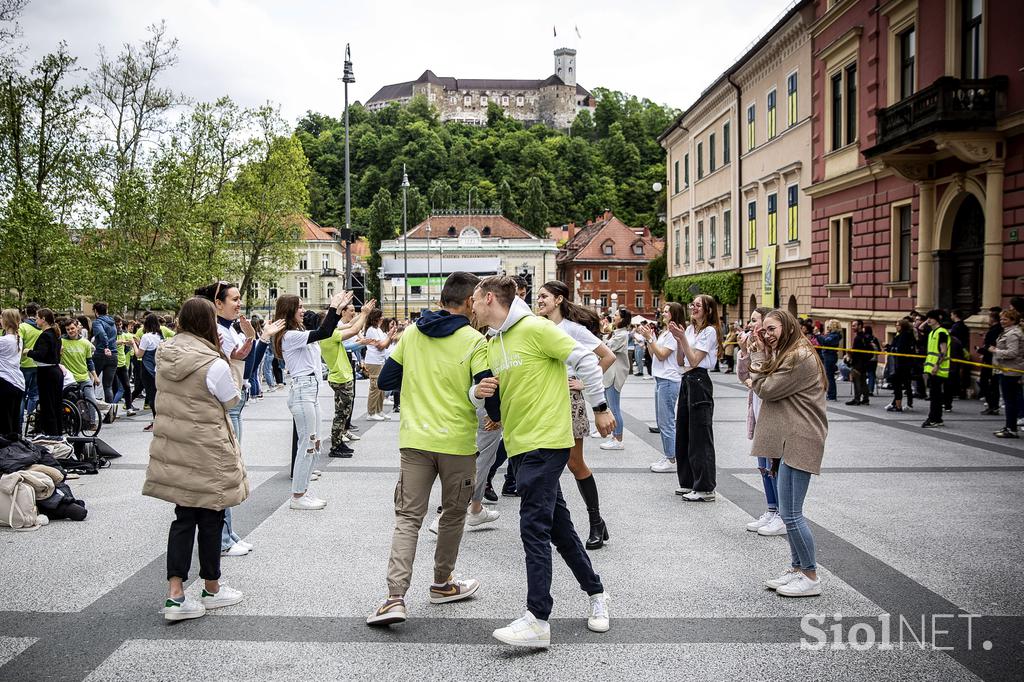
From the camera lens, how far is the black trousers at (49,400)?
39.8ft

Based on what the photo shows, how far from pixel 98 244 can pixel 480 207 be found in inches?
3488

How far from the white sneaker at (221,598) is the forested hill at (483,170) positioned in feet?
337

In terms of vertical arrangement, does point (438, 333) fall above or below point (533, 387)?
above

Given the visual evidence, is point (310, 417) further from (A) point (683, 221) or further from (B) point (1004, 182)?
(A) point (683, 221)

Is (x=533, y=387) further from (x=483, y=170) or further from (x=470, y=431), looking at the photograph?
(x=483, y=170)

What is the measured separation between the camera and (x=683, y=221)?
48.9m

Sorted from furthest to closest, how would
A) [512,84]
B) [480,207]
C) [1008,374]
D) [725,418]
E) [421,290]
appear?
[512,84]
[480,207]
[421,290]
[725,418]
[1008,374]

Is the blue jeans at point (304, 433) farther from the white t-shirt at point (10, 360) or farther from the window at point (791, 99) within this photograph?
the window at point (791, 99)

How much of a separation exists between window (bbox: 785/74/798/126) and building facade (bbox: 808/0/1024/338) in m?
2.37

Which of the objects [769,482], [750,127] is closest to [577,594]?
[769,482]

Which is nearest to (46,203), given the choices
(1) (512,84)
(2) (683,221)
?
(2) (683,221)

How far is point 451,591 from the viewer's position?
17.7ft

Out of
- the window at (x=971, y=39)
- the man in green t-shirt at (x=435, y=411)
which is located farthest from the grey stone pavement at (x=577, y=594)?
the window at (x=971, y=39)

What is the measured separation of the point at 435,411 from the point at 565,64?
188210 mm
